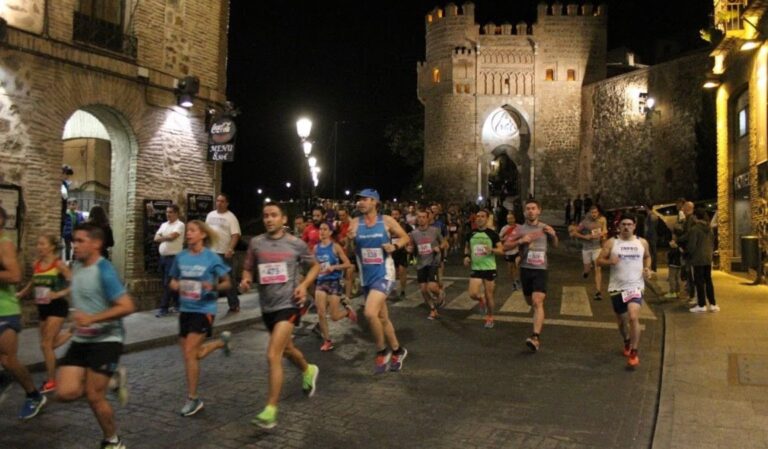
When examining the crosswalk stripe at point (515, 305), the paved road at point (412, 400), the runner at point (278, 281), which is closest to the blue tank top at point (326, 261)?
the paved road at point (412, 400)

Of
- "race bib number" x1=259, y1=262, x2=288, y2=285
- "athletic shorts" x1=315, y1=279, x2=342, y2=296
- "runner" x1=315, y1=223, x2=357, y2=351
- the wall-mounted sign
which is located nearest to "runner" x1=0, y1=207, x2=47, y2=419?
"race bib number" x1=259, y1=262, x2=288, y2=285

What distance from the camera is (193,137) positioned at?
539 inches

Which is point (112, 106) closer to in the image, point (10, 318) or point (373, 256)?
point (373, 256)

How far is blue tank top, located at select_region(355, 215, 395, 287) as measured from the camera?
7414 millimetres

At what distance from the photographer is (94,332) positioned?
180 inches

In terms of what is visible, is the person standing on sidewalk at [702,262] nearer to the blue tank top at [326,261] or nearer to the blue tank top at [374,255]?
the blue tank top at [326,261]

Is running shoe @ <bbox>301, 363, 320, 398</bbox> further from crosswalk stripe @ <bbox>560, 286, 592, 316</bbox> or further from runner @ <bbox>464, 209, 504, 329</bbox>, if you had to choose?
crosswalk stripe @ <bbox>560, 286, 592, 316</bbox>

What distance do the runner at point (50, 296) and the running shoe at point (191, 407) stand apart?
1.48 meters

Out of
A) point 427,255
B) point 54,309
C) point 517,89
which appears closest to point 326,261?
point 427,255

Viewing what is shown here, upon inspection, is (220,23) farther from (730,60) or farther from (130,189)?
(730,60)

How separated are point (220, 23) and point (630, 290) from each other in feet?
35.4

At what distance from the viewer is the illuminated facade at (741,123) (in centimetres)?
1463

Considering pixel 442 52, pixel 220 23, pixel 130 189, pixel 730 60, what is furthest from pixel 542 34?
pixel 130 189

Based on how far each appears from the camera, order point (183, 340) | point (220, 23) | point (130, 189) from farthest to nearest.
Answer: point (220, 23) < point (130, 189) < point (183, 340)
